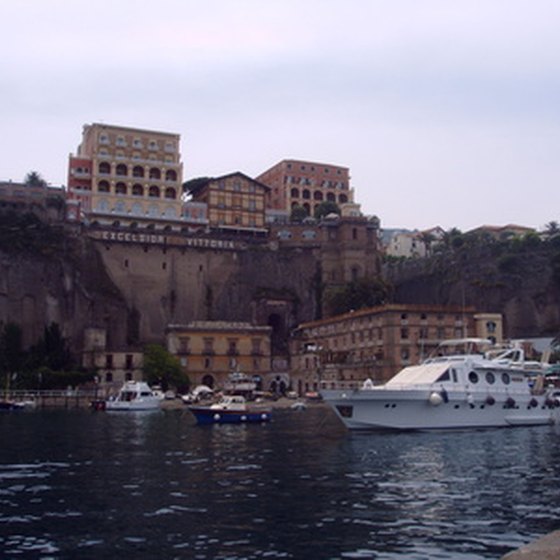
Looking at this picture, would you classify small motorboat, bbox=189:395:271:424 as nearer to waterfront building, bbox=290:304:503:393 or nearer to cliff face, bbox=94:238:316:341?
waterfront building, bbox=290:304:503:393

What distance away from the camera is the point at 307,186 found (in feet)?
464

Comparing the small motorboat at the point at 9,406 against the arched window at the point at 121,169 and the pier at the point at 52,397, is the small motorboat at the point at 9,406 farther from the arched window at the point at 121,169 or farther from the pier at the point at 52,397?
the arched window at the point at 121,169

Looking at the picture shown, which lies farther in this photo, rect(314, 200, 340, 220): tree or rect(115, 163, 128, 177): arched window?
rect(314, 200, 340, 220): tree

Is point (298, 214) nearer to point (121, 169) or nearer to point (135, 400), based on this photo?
point (121, 169)

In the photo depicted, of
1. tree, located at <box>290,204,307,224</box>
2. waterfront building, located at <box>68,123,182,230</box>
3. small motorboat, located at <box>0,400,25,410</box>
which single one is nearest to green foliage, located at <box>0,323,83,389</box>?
small motorboat, located at <box>0,400,25,410</box>

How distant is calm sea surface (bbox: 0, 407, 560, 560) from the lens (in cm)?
1641

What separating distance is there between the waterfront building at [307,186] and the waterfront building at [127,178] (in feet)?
87.9

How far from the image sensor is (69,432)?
45375 millimetres

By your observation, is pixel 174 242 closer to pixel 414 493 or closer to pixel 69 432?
pixel 69 432

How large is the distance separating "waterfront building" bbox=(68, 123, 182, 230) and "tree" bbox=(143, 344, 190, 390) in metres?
25.6

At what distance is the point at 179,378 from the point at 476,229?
80.5 metres

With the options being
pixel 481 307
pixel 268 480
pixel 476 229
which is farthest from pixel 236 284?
pixel 268 480

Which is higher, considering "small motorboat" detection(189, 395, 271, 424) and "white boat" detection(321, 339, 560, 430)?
"white boat" detection(321, 339, 560, 430)

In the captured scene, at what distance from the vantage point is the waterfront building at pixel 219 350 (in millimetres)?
95438
